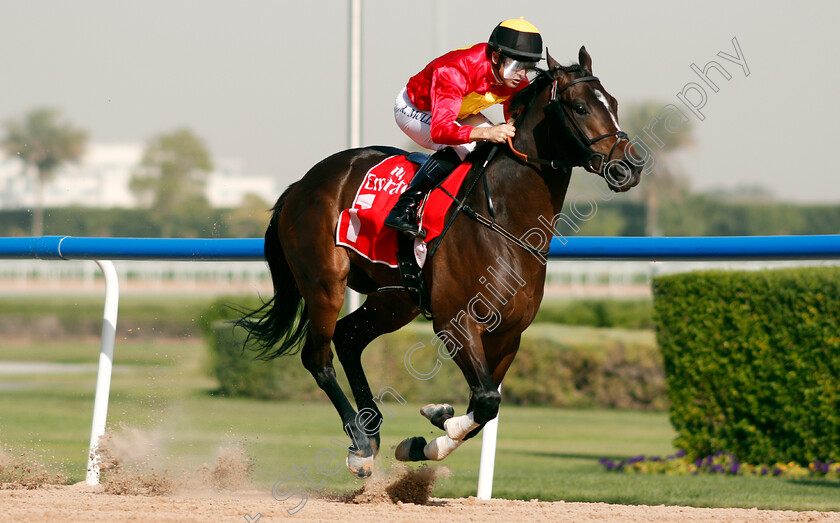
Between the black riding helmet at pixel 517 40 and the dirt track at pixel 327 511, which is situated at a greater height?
the black riding helmet at pixel 517 40

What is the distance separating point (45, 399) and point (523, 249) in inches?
435

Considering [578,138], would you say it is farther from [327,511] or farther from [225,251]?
[225,251]

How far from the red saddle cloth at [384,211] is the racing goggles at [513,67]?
15.5 inches

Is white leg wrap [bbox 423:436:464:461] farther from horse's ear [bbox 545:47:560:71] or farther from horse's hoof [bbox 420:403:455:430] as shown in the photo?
horse's ear [bbox 545:47:560:71]

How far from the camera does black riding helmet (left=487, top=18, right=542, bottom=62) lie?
3.66 m

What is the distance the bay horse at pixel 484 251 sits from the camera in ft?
11.5

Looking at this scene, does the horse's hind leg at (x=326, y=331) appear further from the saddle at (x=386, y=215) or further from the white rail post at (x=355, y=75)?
the white rail post at (x=355, y=75)

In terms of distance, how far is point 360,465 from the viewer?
398 centimetres

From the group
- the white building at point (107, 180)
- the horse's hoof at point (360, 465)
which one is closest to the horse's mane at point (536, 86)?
the horse's hoof at point (360, 465)

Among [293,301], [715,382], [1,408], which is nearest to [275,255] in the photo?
[293,301]

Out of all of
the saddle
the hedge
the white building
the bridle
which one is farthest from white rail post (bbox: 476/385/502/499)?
the white building

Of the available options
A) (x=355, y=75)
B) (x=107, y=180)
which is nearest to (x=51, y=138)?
(x=107, y=180)

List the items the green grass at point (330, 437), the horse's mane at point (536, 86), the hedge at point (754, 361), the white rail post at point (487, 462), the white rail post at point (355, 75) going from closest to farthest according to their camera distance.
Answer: the horse's mane at point (536, 86)
the white rail post at point (487, 462)
the green grass at point (330, 437)
the hedge at point (754, 361)
the white rail post at point (355, 75)

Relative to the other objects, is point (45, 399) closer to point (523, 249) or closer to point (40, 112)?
point (523, 249)
